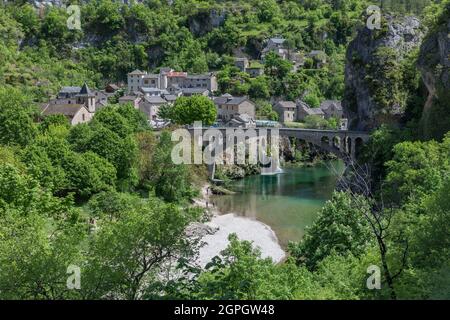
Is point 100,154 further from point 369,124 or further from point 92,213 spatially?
point 369,124

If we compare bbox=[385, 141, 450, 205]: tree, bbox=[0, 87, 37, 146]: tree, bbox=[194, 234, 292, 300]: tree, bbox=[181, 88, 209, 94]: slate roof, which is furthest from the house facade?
→ bbox=[194, 234, 292, 300]: tree

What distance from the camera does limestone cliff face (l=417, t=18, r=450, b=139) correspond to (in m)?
44.2

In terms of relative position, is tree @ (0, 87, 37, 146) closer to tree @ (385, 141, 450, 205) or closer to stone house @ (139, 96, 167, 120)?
tree @ (385, 141, 450, 205)

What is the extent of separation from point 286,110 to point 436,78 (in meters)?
42.0

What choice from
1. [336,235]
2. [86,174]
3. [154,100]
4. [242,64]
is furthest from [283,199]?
[242,64]

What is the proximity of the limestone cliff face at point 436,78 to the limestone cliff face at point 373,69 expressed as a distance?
623 cm

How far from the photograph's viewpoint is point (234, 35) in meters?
109

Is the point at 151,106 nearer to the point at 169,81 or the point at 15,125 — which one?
the point at 169,81

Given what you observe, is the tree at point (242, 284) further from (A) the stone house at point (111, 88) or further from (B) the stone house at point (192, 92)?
(A) the stone house at point (111, 88)

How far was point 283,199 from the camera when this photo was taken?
5041cm

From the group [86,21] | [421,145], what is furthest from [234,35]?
[421,145]

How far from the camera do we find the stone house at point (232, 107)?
80931 mm

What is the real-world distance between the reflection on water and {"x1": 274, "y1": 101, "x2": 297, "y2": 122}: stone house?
843 inches

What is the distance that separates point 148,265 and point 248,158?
50.8m
